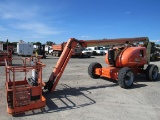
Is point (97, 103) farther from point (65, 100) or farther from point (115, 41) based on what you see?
point (115, 41)

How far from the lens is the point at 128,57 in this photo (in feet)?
35.9

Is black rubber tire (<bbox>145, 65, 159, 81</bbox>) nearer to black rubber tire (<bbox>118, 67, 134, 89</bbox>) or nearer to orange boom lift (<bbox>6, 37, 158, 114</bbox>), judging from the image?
orange boom lift (<bbox>6, 37, 158, 114</bbox>)

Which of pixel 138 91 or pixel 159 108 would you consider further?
pixel 138 91

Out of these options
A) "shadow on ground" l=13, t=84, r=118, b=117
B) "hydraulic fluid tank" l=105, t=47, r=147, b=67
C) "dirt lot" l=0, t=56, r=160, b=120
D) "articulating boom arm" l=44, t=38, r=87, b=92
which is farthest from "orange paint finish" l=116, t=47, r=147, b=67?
"articulating boom arm" l=44, t=38, r=87, b=92

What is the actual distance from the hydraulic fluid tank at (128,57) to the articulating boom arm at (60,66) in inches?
111

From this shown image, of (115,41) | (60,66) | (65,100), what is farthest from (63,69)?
(115,41)

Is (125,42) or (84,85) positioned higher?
(125,42)

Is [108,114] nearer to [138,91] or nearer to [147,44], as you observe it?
[138,91]

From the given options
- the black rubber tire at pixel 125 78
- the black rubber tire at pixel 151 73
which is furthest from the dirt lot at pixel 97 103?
the black rubber tire at pixel 151 73

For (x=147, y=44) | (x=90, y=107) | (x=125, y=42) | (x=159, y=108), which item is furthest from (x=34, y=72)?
(x=147, y=44)

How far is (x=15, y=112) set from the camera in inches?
244

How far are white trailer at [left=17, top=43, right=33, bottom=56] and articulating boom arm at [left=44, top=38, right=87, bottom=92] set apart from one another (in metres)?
30.4

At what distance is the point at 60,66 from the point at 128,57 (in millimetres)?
4037

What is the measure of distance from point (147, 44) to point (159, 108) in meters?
6.66
